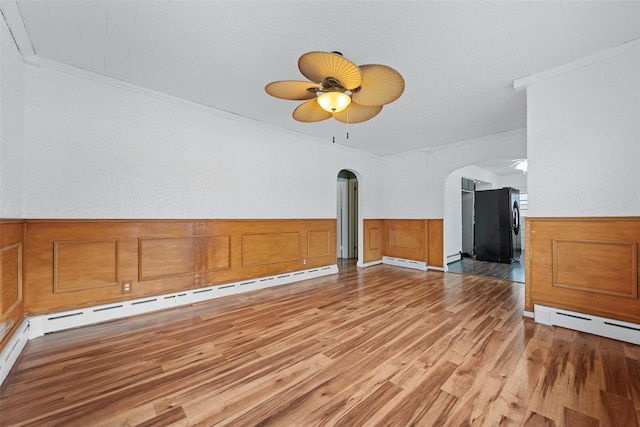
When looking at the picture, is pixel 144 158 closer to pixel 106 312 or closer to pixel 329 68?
pixel 106 312

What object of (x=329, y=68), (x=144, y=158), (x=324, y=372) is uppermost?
(x=329, y=68)

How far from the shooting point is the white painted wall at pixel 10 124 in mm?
1962

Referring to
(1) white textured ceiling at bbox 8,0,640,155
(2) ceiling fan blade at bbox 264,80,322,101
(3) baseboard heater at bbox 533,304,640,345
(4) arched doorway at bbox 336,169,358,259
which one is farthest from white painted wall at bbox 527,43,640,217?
(4) arched doorway at bbox 336,169,358,259

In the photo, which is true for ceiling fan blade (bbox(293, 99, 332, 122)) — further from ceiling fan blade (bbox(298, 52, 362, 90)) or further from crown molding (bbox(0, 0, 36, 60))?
crown molding (bbox(0, 0, 36, 60))

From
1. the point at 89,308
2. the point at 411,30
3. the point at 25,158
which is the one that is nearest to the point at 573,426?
the point at 411,30

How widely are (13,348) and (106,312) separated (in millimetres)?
797

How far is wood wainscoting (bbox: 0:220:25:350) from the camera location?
193 centimetres

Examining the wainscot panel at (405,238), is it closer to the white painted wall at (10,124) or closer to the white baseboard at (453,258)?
the white baseboard at (453,258)

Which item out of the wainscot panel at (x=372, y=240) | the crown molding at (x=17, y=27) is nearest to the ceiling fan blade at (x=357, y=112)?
the crown molding at (x=17, y=27)

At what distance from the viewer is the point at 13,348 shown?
205cm

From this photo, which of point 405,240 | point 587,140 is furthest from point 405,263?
point 587,140

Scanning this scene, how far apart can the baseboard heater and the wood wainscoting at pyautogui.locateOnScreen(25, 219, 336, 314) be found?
3.47m

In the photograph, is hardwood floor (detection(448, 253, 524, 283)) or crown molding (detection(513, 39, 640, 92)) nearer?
crown molding (detection(513, 39, 640, 92))

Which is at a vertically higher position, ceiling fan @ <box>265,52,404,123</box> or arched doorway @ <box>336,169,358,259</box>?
ceiling fan @ <box>265,52,404,123</box>
